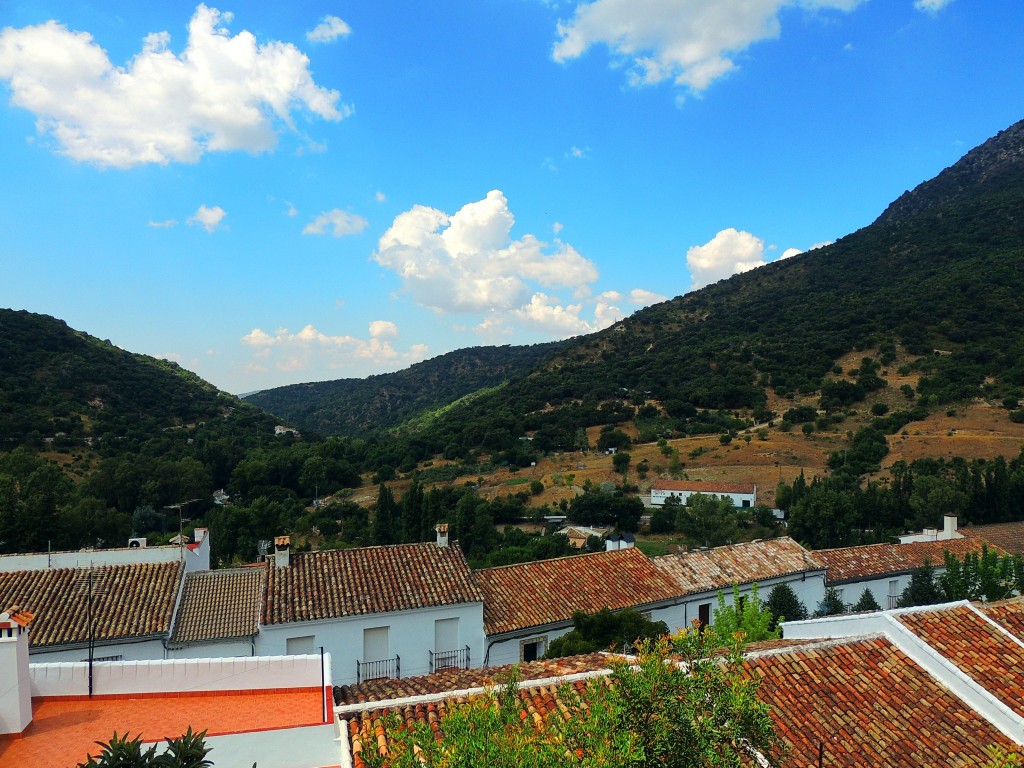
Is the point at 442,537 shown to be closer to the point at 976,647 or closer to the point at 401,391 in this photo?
the point at 976,647

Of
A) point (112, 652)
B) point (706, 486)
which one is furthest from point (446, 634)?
point (706, 486)

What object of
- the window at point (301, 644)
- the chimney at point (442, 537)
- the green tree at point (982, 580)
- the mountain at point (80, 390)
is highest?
the mountain at point (80, 390)

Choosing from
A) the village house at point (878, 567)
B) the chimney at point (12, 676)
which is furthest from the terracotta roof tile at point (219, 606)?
the village house at point (878, 567)

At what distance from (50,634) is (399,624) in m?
7.06

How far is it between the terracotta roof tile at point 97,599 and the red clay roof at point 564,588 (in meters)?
7.60

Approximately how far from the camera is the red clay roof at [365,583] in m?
14.2

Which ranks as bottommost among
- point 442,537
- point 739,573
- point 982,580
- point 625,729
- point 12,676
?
point 739,573

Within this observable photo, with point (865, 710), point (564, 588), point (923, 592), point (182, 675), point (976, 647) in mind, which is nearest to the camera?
point (865, 710)

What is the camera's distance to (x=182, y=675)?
7234 millimetres

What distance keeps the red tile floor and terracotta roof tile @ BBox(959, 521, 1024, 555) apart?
28191 mm

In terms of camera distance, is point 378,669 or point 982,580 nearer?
point 378,669

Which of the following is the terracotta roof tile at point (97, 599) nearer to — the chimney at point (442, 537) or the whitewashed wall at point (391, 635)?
the whitewashed wall at point (391, 635)

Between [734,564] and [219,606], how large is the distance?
15166 mm

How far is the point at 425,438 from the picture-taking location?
8019 centimetres
